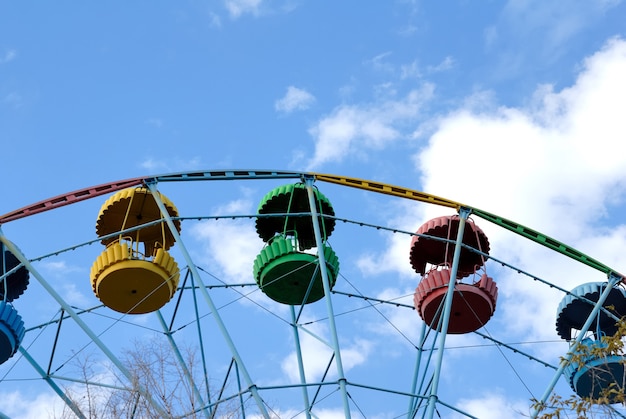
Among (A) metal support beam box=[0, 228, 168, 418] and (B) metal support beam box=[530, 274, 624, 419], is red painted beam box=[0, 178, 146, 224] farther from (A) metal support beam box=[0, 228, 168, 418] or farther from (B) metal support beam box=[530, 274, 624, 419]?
(B) metal support beam box=[530, 274, 624, 419]

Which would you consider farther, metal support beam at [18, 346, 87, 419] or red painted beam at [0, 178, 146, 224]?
red painted beam at [0, 178, 146, 224]

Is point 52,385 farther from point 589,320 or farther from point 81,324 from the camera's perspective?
point 589,320

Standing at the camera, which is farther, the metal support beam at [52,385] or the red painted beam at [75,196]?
the red painted beam at [75,196]

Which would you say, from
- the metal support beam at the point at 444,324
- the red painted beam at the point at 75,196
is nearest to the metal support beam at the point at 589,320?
the metal support beam at the point at 444,324

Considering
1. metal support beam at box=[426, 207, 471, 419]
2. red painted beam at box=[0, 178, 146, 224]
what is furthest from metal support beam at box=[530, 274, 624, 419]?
red painted beam at box=[0, 178, 146, 224]

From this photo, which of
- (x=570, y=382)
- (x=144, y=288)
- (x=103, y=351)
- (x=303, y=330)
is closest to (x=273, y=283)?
(x=303, y=330)

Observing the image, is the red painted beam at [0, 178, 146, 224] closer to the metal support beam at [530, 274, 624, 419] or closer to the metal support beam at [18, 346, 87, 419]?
the metal support beam at [18, 346, 87, 419]

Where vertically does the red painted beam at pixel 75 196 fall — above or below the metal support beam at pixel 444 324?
above

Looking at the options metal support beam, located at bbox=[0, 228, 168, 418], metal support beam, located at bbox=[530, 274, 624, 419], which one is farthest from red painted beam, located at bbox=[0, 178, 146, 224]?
metal support beam, located at bbox=[530, 274, 624, 419]

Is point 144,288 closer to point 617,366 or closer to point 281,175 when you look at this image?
point 281,175

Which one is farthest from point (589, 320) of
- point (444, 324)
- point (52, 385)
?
point (52, 385)

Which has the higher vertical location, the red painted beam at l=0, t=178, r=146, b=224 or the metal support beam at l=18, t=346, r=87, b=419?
the red painted beam at l=0, t=178, r=146, b=224

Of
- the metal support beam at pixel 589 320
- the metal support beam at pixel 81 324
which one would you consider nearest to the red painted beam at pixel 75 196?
the metal support beam at pixel 81 324

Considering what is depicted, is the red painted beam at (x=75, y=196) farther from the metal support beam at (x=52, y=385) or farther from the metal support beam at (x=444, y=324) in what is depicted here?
the metal support beam at (x=444, y=324)
